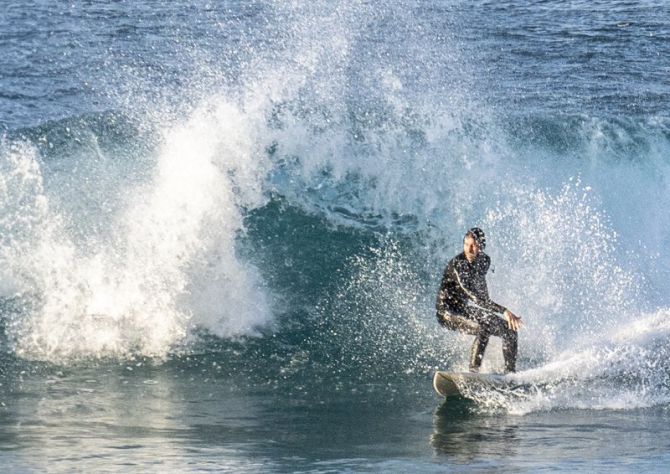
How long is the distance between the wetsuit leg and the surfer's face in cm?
52

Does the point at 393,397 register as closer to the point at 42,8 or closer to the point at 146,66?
the point at 146,66

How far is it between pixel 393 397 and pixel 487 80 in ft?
34.3

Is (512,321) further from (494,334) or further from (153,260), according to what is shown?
(153,260)

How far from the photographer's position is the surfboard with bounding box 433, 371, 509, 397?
1014 centimetres

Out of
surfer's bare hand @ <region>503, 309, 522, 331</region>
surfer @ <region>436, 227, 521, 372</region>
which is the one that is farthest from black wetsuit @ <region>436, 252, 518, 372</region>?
surfer's bare hand @ <region>503, 309, 522, 331</region>

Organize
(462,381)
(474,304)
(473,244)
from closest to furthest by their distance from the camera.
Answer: (462,381)
(473,244)
(474,304)

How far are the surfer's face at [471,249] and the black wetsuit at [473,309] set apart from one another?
0.05m

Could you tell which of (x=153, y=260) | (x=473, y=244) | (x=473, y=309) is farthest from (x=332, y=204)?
(x=473, y=244)

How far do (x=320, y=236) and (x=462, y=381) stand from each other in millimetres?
4777

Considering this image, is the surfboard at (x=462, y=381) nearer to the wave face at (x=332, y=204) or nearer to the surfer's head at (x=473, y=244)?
the wave face at (x=332, y=204)

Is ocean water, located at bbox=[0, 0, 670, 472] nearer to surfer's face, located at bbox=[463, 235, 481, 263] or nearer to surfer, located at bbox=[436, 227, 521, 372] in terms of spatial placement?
surfer, located at bbox=[436, 227, 521, 372]

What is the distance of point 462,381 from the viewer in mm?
10164

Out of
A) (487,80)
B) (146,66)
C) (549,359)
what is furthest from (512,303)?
(146,66)

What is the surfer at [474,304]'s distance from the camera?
1038 cm
